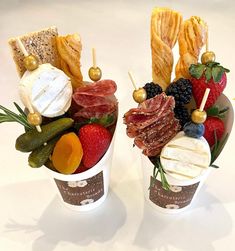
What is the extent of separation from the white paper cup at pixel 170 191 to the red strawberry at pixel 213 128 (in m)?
0.06

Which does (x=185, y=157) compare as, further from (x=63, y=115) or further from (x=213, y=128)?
(x=63, y=115)

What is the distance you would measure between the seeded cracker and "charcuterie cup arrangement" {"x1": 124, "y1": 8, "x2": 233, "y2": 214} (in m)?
0.19

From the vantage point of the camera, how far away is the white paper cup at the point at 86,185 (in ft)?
2.21

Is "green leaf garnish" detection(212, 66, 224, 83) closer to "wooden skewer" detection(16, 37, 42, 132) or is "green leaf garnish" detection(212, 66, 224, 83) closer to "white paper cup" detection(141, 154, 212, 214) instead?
"white paper cup" detection(141, 154, 212, 214)

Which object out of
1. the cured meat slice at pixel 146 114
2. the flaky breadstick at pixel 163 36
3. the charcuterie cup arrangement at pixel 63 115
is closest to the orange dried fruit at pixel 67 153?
the charcuterie cup arrangement at pixel 63 115

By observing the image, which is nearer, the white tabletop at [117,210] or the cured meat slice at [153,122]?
the cured meat slice at [153,122]

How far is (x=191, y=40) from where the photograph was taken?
70 centimetres

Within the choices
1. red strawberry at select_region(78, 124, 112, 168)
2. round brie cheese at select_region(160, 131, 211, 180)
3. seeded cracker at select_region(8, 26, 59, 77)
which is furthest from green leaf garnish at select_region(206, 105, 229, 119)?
seeded cracker at select_region(8, 26, 59, 77)

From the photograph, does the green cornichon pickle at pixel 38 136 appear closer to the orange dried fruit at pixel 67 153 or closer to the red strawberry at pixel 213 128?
the orange dried fruit at pixel 67 153

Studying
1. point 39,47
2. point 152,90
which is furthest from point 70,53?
point 152,90

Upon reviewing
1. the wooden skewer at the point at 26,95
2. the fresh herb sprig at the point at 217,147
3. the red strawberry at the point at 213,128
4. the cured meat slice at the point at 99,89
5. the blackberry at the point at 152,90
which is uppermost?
the wooden skewer at the point at 26,95

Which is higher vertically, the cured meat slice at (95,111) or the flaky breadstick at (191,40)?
the flaky breadstick at (191,40)

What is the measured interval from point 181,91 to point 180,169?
14 centimetres

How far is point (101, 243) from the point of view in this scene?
0.71 meters
